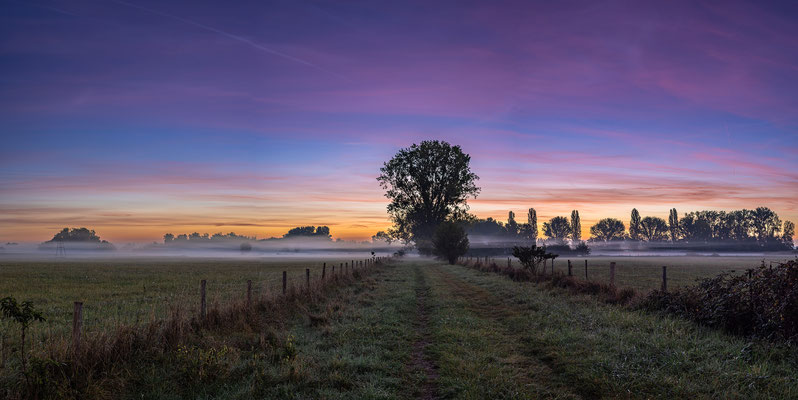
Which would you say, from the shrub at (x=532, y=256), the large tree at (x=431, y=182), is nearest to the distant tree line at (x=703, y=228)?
the large tree at (x=431, y=182)

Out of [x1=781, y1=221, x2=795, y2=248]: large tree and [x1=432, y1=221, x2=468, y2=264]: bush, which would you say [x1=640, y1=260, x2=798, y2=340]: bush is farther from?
[x1=781, y1=221, x2=795, y2=248]: large tree

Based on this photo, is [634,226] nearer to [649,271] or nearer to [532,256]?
[649,271]

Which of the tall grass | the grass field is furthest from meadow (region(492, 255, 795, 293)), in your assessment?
the tall grass

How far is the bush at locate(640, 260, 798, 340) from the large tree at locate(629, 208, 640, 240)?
18904 cm

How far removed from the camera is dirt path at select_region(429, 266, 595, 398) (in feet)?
25.6

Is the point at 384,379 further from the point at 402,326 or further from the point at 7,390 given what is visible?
the point at 7,390

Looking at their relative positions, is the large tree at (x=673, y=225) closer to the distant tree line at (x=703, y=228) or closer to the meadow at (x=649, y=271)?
the distant tree line at (x=703, y=228)

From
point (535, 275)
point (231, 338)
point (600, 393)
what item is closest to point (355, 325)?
point (231, 338)

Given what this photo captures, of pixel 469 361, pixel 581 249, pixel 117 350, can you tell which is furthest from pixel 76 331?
pixel 581 249

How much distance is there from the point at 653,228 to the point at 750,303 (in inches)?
8436

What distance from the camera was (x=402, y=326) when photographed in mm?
13031

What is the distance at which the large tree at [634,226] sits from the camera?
18115 centimetres

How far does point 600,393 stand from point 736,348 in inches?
179

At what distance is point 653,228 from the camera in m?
196
